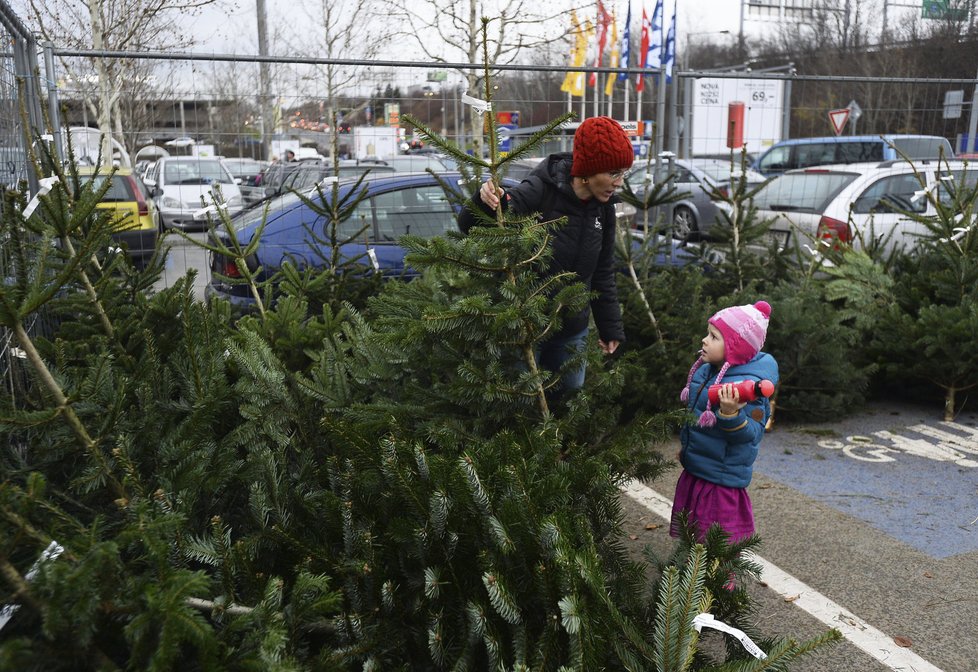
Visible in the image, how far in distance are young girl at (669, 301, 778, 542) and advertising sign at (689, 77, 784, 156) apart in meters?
5.15

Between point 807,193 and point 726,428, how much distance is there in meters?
8.55

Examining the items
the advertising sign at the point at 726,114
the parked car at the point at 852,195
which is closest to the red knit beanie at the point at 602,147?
the advertising sign at the point at 726,114

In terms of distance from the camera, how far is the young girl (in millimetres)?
→ 3217

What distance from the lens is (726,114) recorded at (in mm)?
9188

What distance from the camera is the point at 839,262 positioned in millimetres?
6582

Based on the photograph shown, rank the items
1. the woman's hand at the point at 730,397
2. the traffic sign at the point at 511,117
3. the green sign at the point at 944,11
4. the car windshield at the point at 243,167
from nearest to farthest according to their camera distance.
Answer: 1. the woman's hand at the point at 730,397
2. the car windshield at the point at 243,167
3. the traffic sign at the point at 511,117
4. the green sign at the point at 944,11

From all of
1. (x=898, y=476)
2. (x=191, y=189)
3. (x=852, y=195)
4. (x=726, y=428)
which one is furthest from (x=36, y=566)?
(x=852, y=195)

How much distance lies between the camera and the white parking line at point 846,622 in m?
3.10

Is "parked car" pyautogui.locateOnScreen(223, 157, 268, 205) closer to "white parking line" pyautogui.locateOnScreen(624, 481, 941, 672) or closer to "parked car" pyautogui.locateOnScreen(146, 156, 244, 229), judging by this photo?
"parked car" pyautogui.locateOnScreen(146, 156, 244, 229)

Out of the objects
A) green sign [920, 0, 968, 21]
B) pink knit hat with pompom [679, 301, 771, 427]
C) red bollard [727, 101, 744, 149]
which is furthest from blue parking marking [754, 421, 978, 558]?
green sign [920, 0, 968, 21]

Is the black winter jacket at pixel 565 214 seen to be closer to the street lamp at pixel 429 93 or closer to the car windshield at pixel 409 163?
the car windshield at pixel 409 163

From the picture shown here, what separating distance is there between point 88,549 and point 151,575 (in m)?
0.15

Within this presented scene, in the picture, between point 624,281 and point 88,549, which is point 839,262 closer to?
point 624,281

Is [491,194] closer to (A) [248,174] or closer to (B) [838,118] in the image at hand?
(A) [248,174]
